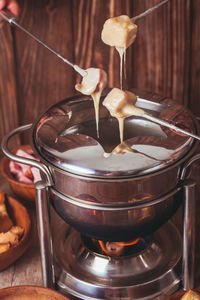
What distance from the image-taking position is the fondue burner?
1205mm

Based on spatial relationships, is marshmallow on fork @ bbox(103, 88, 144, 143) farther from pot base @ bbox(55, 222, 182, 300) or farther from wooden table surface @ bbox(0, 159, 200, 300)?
wooden table surface @ bbox(0, 159, 200, 300)

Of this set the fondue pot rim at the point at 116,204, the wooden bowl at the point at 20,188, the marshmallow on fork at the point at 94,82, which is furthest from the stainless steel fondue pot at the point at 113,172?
the wooden bowl at the point at 20,188

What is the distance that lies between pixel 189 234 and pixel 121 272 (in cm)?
25

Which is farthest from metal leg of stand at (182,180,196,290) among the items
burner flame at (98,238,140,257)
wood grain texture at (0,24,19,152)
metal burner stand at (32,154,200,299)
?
wood grain texture at (0,24,19,152)

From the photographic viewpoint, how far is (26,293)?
1.32m

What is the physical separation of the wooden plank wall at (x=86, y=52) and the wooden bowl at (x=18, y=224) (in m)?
0.50

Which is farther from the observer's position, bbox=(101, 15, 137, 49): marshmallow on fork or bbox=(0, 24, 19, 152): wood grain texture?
bbox=(0, 24, 19, 152): wood grain texture

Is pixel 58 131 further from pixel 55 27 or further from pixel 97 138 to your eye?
pixel 55 27

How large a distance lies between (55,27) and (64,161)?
0.88 m

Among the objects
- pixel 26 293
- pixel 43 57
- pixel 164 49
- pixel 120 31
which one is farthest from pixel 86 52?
pixel 26 293

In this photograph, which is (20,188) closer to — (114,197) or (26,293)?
(26,293)

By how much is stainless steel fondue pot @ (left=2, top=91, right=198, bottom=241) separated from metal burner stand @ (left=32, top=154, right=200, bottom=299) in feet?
0.07

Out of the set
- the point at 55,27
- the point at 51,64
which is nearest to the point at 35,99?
the point at 51,64

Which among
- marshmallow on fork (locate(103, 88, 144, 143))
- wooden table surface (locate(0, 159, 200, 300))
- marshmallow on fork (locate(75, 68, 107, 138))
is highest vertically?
marshmallow on fork (locate(75, 68, 107, 138))
